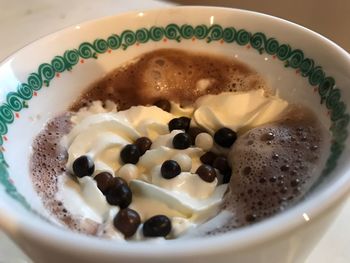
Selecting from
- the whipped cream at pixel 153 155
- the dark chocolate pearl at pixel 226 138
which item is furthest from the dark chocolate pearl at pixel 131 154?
the dark chocolate pearl at pixel 226 138

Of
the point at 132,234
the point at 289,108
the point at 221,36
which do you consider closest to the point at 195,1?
the point at 221,36

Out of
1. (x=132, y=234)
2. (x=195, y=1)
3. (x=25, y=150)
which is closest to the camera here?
(x=132, y=234)

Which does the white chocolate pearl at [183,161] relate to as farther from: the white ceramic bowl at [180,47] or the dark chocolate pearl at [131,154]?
the white ceramic bowl at [180,47]

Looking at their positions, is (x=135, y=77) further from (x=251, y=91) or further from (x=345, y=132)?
(x=345, y=132)

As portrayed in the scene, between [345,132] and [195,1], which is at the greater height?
[195,1]

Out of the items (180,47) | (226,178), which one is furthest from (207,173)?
(180,47)

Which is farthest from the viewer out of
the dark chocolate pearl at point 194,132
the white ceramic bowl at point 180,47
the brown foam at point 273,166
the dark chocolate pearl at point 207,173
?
the dark chocolate pearl at point 194,132
